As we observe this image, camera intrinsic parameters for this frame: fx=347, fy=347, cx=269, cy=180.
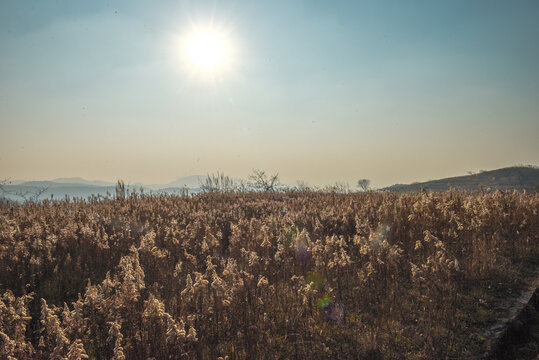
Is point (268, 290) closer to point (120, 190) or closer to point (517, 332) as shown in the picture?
point (517, 332)

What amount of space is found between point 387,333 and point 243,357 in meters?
1.94

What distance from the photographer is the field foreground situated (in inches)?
149

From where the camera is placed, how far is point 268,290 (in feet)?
17.2

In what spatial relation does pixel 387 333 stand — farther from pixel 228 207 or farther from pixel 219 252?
pixel 228 207

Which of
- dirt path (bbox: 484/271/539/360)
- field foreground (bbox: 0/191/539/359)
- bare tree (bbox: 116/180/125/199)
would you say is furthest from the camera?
bare tree (bbox: 116/180/125/199)

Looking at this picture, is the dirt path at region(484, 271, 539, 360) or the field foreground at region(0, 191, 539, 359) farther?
the dirt path at region(484, 271, 539, 360)

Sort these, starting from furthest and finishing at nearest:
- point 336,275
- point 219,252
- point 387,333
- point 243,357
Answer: point 219,252, point 336,275, point 387,333, point 243,357

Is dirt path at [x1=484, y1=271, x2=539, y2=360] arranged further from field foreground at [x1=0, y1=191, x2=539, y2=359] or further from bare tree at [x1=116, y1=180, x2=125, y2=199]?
bare tree at [x1=116, y1=180, x2=125, y2=199]

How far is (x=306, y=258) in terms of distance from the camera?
Answer: 22.2 ft

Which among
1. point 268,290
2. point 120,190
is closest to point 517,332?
point 268,290

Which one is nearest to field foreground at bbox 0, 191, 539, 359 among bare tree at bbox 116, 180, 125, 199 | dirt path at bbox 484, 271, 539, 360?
dirt path at bbox 484, 271, 539, 360

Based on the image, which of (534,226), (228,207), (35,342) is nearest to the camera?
(35,342)

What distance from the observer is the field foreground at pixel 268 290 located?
149 inches

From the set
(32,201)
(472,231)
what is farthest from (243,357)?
(32,201)
